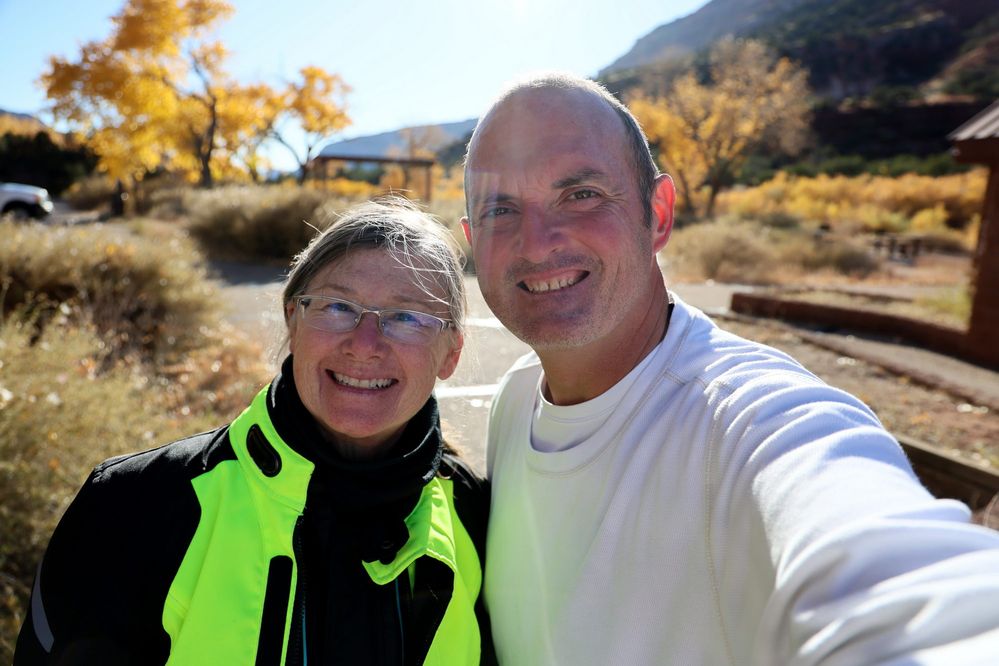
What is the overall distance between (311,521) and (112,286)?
6.20m

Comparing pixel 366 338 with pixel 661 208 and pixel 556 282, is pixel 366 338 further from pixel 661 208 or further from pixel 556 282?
pixel 661 208

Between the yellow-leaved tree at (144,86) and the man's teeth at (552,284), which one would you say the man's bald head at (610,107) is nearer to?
the man's teeth at (552,284)

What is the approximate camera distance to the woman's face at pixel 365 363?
1.68m

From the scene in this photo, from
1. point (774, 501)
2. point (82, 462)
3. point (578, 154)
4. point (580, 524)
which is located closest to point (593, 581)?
point (580, 524)

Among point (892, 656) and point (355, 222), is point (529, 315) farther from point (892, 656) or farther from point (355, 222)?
point (892, 656)

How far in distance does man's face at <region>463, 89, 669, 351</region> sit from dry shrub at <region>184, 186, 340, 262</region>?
38.4ft

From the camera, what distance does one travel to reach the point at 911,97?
5222 cm

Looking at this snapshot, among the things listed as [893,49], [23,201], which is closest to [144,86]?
[23,201]

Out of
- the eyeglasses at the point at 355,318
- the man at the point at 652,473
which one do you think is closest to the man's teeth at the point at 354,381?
the eyeglasses at the point at 355,318

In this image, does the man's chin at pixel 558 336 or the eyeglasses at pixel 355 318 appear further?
the eyeglasses at pixel 355 318

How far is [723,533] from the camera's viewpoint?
1139mm

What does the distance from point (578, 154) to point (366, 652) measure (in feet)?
4.28

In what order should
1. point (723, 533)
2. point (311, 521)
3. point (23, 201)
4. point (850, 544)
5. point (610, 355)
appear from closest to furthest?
point (850, 544), point (723, 533), point (311, 521), point (610, 355), point (23, 201)

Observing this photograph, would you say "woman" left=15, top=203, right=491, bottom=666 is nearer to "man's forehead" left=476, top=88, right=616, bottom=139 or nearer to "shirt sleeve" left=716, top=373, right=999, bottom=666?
"man's forehead" left=476, top=88, right=616, bottom=139
